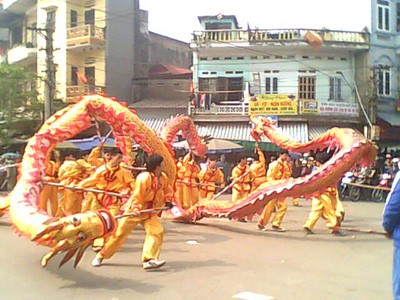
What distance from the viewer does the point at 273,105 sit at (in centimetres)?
2503

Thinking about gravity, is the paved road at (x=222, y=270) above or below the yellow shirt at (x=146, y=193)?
below

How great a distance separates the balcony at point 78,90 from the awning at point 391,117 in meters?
13.6

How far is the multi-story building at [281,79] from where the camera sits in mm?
25016

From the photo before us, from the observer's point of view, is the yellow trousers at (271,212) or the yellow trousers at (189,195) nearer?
the yellow trousers at (271,212)

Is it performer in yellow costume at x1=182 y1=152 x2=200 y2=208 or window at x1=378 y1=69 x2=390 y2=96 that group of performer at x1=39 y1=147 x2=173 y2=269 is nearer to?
performer in yellow costume at x1=182 y1=152 x2=200 y2=208

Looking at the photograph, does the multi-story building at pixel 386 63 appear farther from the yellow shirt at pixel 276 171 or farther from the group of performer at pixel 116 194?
the group of performer at pixel 116 194

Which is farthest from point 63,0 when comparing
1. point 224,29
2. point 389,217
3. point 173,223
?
point 389,217

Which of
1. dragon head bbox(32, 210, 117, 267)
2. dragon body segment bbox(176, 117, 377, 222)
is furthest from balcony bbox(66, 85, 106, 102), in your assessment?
dragon head bbox(32, 210, 117, 267)

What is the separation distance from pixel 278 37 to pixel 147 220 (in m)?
19.8

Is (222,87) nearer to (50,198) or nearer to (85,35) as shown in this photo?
(85,35)

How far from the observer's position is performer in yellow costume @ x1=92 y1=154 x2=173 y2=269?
288 inches

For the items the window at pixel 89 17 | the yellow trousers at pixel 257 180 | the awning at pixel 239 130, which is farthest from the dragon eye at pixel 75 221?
the window at pixel 89 17

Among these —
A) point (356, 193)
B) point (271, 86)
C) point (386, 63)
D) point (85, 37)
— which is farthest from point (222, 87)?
point (356, 193)

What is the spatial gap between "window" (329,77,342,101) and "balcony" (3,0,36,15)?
17.7 m
